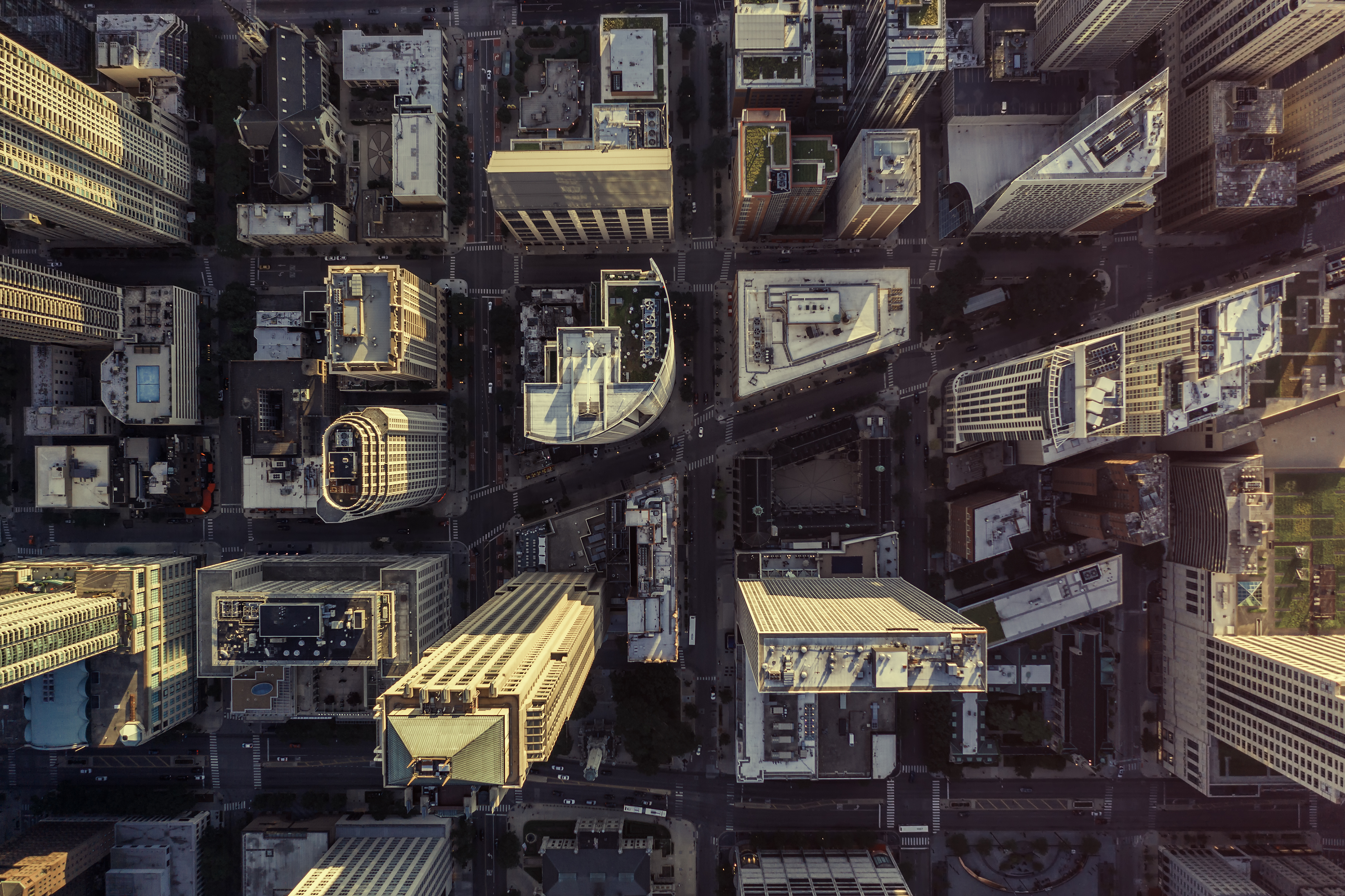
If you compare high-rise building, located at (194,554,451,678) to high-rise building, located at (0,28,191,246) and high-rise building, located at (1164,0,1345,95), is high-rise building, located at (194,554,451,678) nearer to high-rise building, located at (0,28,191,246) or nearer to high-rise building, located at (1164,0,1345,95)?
high-rise building, located at (0,28,191,246)

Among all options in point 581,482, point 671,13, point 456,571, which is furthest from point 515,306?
point 671,13

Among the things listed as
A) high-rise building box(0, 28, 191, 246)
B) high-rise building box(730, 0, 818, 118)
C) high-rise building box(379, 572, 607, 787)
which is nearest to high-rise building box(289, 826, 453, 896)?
high-rise building box(379, 572, 607, 787)

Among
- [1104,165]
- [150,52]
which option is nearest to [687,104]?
[1104,165]

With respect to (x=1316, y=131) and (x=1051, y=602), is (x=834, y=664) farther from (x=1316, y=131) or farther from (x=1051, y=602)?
(x=1316, y=131)

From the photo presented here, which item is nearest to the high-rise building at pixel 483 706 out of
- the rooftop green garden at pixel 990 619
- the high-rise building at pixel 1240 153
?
the rooftop green garden at pixel 990 619

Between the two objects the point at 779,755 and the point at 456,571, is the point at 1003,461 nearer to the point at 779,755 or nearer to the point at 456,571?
the point at 779,755

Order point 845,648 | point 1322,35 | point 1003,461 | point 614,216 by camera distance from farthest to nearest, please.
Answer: point 1003,461 < point 614,216 < point 1322,35 < point 845,648
